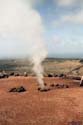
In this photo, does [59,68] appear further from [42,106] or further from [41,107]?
[41,107]

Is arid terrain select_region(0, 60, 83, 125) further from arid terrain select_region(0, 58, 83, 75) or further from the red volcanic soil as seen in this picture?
arid terrain select_region(0, 58, 83, 75)

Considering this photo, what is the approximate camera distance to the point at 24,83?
50906mm

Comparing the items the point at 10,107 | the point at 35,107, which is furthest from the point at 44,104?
the point at 10,107

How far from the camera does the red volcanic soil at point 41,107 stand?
2867cm

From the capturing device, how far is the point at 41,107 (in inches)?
1315

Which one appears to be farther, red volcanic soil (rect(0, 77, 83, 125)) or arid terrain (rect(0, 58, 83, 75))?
arid terrain (rect(0, 58, 83, 75))

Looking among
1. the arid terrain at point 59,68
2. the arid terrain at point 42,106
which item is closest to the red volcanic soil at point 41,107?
the arid terrain at point 42,106

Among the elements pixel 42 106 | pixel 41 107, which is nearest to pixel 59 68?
pixel 42 106

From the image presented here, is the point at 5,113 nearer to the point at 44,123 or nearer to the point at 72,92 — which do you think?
the point at 44,123

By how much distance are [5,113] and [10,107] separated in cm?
257

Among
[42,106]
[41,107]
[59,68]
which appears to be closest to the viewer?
[41,107]

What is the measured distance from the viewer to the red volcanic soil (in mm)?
28672

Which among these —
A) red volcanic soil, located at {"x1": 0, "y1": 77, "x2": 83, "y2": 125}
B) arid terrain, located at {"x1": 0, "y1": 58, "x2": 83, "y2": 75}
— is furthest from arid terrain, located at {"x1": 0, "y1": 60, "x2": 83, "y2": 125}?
arid terrain, located at {"x1": 0, "y1": 58, "x2": 83, "y2": 75}

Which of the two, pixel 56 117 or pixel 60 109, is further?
pixel 60 109
